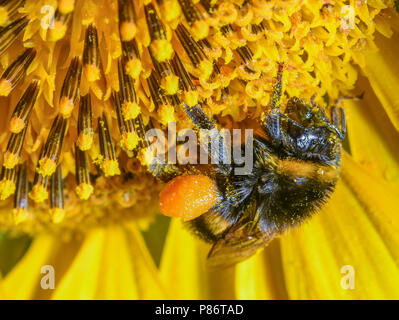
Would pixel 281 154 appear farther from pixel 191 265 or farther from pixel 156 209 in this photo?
pixel 191 265

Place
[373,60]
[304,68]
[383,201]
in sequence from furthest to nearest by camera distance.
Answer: [383,201], [373,60], [304,68]

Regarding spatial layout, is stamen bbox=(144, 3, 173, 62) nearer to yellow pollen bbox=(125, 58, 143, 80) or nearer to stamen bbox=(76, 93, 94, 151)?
yellow pollen bbox=(125, 58, 143, 80)

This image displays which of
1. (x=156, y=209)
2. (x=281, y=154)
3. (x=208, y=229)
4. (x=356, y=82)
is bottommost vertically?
(x=156, y=209)

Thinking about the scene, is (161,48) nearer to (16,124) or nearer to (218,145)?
(218,145)

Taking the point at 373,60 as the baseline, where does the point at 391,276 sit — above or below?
below

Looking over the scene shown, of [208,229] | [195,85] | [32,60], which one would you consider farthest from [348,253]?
[32,60]

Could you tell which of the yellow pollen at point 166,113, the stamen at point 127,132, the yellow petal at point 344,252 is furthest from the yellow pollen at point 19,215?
the yellow petal at point 344,252
